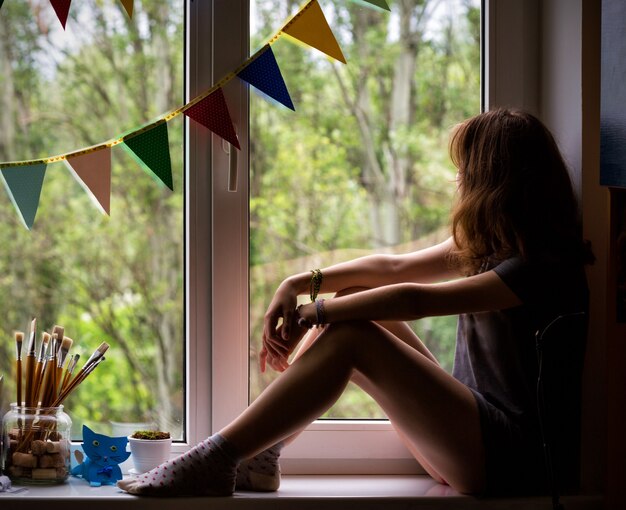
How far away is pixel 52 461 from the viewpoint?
1.56 metres

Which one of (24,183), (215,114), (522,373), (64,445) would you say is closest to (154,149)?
(215,114)

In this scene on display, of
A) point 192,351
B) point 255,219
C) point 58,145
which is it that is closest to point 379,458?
point 192,351

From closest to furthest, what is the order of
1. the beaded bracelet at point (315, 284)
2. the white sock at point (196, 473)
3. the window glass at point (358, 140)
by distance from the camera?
the white sock at point (196, 473), the beaded bracelet at point (315, 284), the window glass at point (358, 140)

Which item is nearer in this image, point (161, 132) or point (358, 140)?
point (161, 132)

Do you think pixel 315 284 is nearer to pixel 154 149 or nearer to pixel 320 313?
pixel 320 313

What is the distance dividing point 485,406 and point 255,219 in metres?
0.61

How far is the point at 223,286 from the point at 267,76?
1.43 ft

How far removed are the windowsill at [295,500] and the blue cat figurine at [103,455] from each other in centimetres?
3

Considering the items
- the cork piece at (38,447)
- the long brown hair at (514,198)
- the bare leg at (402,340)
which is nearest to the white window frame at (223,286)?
the bare leg at (402,340)

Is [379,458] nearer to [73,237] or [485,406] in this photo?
[485,406]

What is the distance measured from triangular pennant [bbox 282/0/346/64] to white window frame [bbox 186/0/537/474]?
128 millimetres

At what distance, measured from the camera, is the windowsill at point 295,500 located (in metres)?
1.43

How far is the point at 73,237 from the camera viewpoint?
1731mm

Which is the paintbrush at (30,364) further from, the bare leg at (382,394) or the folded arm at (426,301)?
the folded arm at (426,301)
